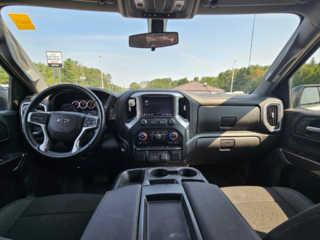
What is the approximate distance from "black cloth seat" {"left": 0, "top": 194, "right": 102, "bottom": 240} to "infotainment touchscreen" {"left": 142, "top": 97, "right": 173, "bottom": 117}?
113cm

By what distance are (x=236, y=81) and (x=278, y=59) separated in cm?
59

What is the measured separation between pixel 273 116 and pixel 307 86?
1.95 ft

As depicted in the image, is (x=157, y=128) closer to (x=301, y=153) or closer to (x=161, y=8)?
(x=161, y=8)

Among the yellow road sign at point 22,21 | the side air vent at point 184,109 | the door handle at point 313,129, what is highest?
the yellow road sign at point 22,21

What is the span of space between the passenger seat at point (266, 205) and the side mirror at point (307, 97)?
1.34 meters

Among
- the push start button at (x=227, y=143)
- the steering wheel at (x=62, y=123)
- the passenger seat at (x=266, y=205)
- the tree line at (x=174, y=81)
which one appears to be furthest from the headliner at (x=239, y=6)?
the passenger seat at (x=266, y=205)

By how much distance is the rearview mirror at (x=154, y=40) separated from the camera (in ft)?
6.94

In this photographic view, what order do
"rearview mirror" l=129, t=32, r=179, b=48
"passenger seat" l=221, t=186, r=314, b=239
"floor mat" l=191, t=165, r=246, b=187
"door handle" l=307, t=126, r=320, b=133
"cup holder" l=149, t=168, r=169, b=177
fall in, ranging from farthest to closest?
"floor mat" l=191, t=165, r=246, b=187 → "rearview mirror" l=129, t=32, r=179, b=48 → "door handle" l=307, t=126, r=320, b=133 → "cup holder" l=149, t=168, r=169, b=177 → "passenger seat" l=221, t=186, r=314, b=239

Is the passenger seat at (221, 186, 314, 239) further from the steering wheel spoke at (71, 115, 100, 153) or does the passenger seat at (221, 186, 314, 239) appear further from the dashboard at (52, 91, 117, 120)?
the dashboard at (52, 91, 117, 120)

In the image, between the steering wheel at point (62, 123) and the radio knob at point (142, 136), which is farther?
the radio knob at point (142, 136)

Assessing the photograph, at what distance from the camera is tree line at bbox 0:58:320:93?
2240 mm

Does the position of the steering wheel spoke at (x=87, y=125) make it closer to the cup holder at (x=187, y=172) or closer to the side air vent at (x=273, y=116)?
the cup holder at (x=187, y=172)

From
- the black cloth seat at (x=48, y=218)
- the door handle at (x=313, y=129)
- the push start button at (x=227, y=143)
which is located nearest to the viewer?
the black cloth seat at (x=48, y=218)

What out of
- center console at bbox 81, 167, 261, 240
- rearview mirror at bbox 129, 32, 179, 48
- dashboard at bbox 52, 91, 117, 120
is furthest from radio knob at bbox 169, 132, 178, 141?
rearview mirror at bbox 129, 32, 179, 48
